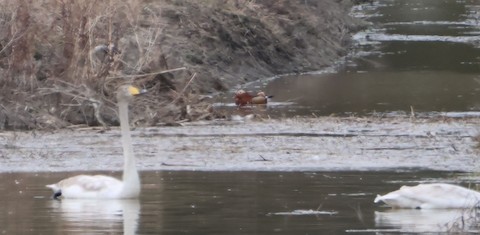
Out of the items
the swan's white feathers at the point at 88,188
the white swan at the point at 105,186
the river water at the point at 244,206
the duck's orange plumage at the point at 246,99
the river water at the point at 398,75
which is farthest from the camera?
the river water at the point at 398,75

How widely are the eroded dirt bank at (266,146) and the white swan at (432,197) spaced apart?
2941mm

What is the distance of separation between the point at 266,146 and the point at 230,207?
206 inches

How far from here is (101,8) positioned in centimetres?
2167

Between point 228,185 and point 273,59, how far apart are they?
1590 centimetres

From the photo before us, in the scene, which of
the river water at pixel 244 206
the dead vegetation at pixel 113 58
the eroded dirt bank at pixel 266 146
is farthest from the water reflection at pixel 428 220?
the dead vegetation at pixel 113 58

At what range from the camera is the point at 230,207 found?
11828 millimetres

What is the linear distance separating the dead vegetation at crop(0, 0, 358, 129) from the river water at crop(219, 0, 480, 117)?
1123mm

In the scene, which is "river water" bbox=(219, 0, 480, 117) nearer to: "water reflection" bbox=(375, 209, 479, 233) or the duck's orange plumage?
the duck's orange plumage

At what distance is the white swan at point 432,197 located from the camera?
1156 centimetres

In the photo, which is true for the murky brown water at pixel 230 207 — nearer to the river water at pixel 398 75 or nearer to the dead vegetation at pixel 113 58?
the dead vegetation at pixel 113 58

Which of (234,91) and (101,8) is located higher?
(101,8)

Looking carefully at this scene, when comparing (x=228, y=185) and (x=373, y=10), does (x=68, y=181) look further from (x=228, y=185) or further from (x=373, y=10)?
(x=373, y=10)

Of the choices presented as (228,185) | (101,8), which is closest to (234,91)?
(101,8)

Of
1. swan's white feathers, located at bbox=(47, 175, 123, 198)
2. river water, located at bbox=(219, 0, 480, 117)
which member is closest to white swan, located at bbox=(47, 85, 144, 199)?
→ swan's white feathers, located at bbox=(47, 175, 123, 198)
